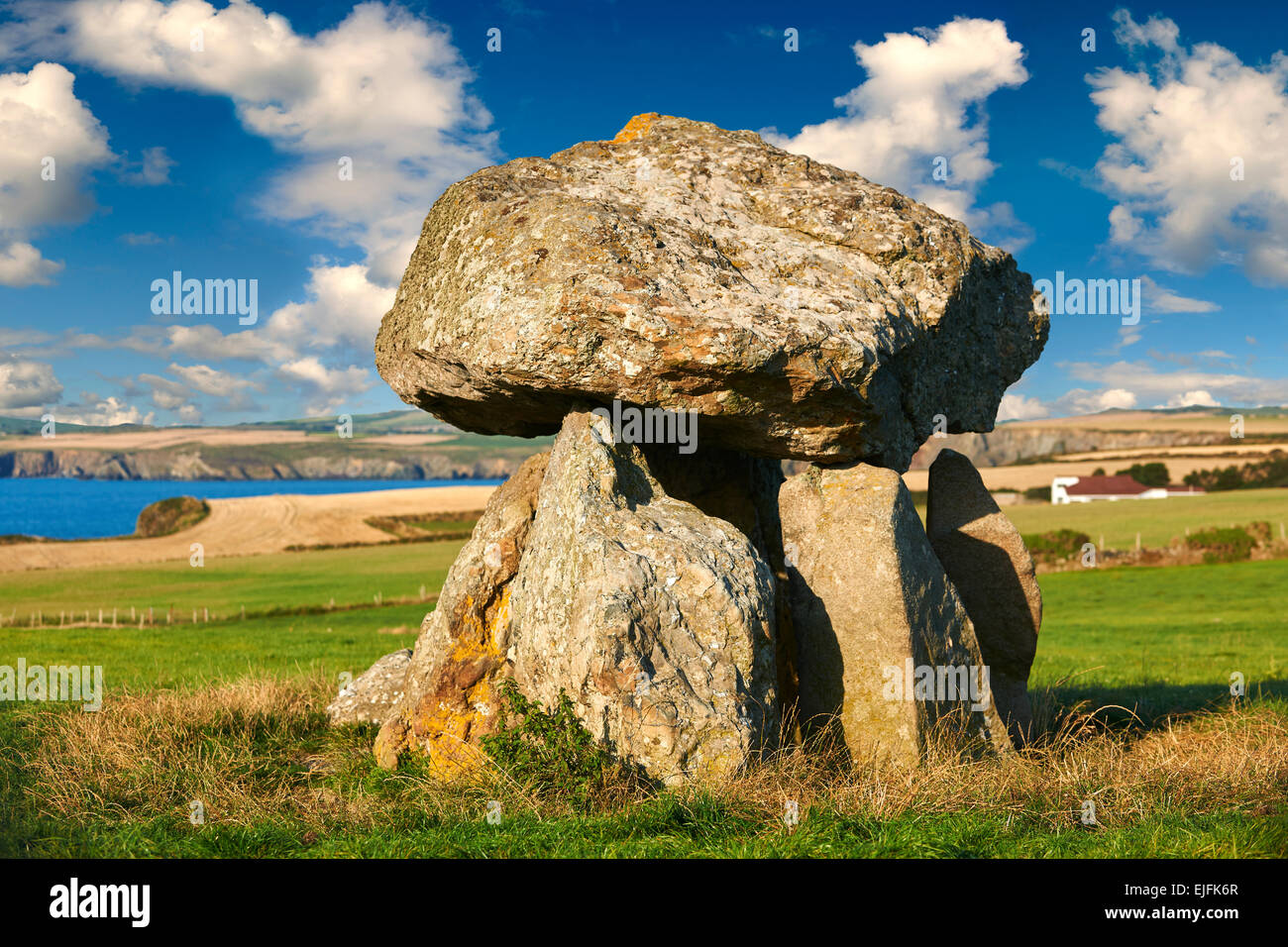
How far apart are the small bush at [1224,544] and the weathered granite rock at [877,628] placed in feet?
124

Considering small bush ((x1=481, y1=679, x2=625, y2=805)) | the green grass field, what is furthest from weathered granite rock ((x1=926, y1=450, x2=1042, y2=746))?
small bush ((x1=481, y1=679, x2=625, y2=805))

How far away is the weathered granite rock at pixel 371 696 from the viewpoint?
11.1 m

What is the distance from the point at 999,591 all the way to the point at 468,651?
6.32 metres

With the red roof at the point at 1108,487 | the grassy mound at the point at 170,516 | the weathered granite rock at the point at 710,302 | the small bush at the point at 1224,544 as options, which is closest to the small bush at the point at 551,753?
the weathered granite rock at the point at 710,302

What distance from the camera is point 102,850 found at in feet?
22.0

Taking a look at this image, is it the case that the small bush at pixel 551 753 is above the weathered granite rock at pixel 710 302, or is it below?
below

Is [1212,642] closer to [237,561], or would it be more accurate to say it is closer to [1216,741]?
[1216,741]

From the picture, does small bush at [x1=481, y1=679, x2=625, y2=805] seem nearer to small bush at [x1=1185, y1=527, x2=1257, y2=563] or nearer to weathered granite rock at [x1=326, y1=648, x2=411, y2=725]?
weathered granite rock at [x1=326, y1=648, x2=411, y2=725]

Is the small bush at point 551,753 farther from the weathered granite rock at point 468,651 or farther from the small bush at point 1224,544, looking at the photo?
the small bush at point 1224,544

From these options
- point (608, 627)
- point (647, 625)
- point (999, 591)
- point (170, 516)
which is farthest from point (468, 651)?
point (170, 516)

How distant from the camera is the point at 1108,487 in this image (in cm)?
8256

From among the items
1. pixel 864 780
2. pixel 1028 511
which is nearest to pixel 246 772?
pixel 864 780

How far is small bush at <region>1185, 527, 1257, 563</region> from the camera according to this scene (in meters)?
40.5
